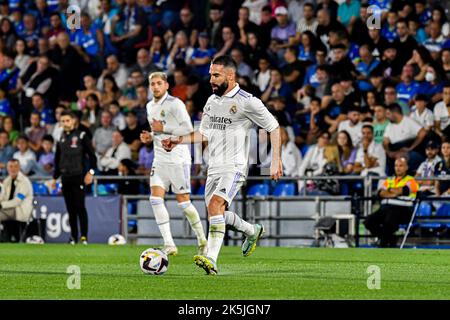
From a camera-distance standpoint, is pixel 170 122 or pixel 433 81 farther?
pixel 433 81

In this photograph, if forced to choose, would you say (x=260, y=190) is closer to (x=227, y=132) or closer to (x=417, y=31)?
(x=417, y=31)

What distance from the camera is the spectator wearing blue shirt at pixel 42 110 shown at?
28.1 m

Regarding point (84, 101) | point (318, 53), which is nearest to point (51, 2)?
point (84, 101)

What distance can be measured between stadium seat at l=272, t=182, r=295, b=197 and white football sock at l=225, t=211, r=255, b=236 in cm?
899

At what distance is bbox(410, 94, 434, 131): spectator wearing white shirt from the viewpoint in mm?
21828

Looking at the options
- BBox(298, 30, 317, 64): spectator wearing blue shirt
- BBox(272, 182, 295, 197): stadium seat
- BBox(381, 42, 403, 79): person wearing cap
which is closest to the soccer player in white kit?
BBox(272, 182, 295, 197): stadium seat

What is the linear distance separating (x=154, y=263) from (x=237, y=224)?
1.45m

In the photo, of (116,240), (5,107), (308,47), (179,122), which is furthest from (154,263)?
(5,107)

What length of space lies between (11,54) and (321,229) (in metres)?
12.2

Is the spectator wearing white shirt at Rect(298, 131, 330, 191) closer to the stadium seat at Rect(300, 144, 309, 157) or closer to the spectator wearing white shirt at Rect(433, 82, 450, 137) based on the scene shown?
the stadium seat at Rect(300, 144, 309, 157)

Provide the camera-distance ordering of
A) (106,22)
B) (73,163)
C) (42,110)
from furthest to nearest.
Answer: (106,22)
(42,110)
(73,163)

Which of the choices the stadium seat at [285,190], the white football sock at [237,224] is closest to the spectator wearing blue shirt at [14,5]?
the stadium seat at [285,190]

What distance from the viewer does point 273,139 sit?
42.3 feet

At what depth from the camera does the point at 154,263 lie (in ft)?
41.3
